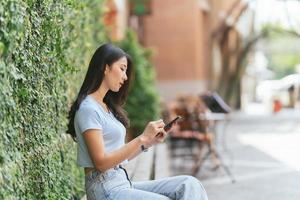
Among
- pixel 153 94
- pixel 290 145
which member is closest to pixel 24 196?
pixel 153 94

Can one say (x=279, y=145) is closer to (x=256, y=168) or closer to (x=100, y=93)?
(x=256, y=168)

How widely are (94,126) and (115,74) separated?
404 mm

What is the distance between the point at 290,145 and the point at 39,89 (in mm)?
11377

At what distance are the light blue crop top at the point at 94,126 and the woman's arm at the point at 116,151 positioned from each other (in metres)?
0.08

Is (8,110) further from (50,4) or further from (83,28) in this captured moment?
(83,28)

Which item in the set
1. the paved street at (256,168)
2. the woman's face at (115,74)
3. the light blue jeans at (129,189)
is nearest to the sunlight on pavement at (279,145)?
the paved street at (256,168)

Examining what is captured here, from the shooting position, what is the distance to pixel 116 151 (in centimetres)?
340

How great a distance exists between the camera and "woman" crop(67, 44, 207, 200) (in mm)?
3408

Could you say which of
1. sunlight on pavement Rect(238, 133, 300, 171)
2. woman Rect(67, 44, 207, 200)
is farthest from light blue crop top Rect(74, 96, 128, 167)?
sunlight on pavement Rect(238, 133, 300, 171)

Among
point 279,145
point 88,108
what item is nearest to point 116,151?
point 88,108

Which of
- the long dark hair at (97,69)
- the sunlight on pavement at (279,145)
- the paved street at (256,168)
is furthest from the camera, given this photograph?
the sunlight on pavement at (279,145)

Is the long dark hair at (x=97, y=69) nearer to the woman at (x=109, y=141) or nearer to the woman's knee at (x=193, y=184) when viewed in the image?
the woman at (x=109, y=141)

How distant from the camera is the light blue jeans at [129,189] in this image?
11.4 ft

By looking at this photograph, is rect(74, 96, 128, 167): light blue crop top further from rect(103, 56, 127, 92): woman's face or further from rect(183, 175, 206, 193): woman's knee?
rect(183, 175, 206, 193): woman's knee
